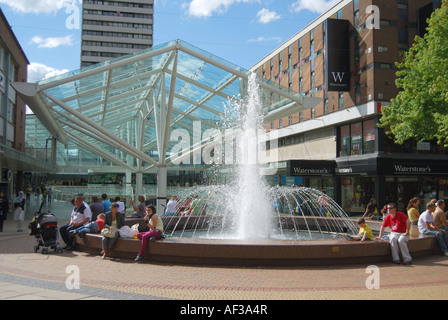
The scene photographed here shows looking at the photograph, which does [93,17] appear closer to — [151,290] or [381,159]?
[381,159]

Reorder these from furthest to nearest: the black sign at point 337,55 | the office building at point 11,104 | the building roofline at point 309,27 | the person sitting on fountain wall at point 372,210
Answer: the building roofline at point 309,27
the black sign at point 337,55
the office building at point 11,104
the person sitting on fountain wall at point 372,210

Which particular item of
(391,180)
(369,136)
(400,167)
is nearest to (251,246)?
(400,167)

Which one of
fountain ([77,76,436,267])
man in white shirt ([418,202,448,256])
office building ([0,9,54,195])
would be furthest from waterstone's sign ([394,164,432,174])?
office building ([0,9,54,195])

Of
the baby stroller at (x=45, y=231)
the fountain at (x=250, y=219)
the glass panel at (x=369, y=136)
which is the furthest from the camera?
the glass panel at (x=369, y=136)

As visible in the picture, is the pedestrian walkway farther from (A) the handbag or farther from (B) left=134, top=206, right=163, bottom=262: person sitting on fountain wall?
(A) the handbag

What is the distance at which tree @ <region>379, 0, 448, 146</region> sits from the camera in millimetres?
18375

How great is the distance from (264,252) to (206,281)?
5.70ft

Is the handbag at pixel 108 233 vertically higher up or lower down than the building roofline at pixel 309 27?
lower down

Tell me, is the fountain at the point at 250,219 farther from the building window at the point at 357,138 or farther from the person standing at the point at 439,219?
the building window at the point at 357,138

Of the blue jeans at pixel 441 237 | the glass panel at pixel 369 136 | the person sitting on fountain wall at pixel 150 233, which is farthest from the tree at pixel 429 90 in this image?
the person sitting on fountain wall at pixel 150 233

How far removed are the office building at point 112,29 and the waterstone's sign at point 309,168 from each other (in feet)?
246

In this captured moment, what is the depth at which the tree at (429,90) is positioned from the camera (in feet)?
60.3

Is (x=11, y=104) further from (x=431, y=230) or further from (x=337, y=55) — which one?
(x=431, y=230)

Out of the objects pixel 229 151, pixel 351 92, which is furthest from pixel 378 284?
pixel 229 151
